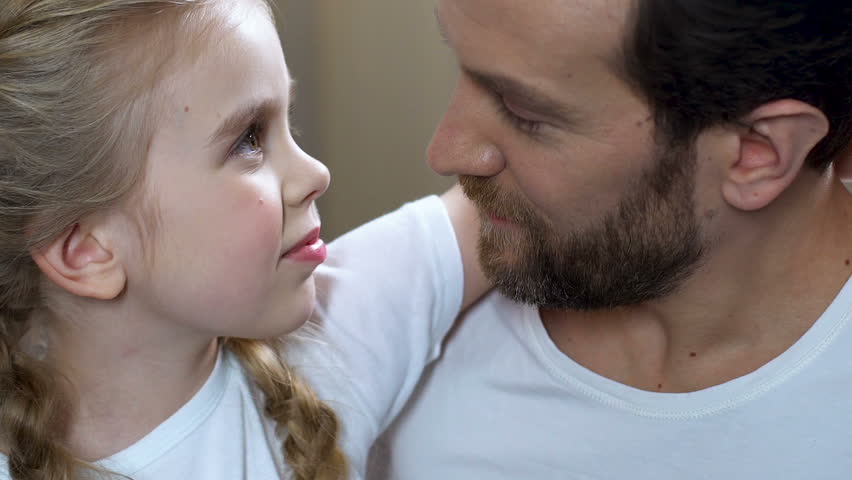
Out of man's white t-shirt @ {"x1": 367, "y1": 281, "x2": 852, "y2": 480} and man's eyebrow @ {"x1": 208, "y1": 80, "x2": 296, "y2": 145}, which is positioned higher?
man's eyebrow @ {"x1": 208, "y1": 80, "x2": 296, "y2": 145}

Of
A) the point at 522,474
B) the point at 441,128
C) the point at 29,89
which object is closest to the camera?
the point at 29,89

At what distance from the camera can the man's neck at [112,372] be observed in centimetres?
114

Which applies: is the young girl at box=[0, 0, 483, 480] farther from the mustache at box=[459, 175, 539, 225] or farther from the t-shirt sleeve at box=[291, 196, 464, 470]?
the mustache at box=[459, 175, 539, 225]

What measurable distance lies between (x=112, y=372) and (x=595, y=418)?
1.83ft

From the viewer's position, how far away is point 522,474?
1.28 m

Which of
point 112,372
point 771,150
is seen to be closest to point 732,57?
point 771,150

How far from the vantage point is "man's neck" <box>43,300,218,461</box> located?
3.73 ft

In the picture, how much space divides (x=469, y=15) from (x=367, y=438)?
522 millimetres

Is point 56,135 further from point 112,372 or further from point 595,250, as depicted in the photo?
point 595,250

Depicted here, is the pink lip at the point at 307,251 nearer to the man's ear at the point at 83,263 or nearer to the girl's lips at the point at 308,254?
the girl's lips at the point at 308,254

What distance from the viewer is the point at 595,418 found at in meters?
1.25

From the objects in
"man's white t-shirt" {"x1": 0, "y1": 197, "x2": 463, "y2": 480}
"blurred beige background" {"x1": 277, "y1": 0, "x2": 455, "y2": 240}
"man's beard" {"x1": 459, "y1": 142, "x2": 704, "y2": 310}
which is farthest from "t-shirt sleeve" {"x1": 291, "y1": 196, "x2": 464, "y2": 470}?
"blurred beige background" {"x1": 277, "y1": 0, "x2": 455, "y2": 240}

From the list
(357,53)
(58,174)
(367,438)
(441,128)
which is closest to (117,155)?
(58,174)

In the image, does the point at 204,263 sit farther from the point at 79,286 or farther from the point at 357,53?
the point at 357,53
